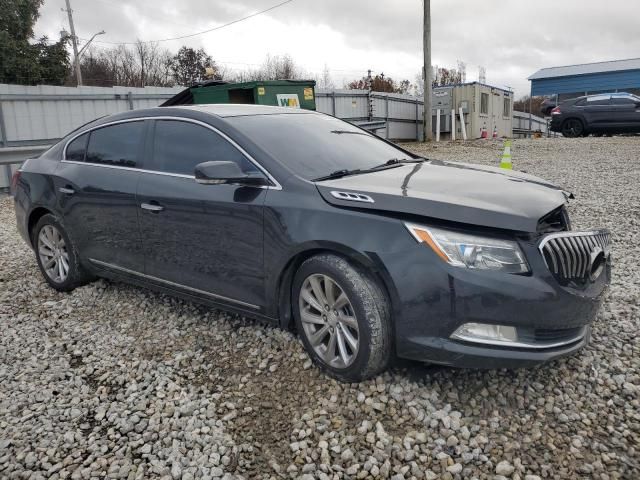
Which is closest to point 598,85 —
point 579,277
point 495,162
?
point 495,162

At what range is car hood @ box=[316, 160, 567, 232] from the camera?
2.66 metres

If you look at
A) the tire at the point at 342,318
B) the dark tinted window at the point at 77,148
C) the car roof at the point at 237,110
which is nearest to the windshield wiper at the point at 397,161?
the car roof at the point at 237,110

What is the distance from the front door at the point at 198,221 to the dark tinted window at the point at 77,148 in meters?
0.98

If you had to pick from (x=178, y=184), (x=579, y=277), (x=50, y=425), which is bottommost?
(x=50, y=425)

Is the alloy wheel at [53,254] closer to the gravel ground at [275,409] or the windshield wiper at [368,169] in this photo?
the gravel ground at [275,409]

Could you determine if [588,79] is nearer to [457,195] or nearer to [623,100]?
[623,100]

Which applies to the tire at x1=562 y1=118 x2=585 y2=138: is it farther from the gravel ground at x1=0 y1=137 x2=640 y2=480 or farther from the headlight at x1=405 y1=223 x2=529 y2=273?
the headlight at x1=405 y1=223 x2=529 y2=273

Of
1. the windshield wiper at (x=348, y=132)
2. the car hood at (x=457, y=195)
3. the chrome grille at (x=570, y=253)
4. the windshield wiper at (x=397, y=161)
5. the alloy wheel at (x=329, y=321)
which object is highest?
the windshield wiper at (x=348, y=132)

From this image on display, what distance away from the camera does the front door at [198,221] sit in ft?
10.8

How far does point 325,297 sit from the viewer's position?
9.89 feet

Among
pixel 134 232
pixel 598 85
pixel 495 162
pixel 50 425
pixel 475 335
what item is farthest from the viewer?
pixel 598 85

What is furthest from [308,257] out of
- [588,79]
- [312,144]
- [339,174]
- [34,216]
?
[588,79]

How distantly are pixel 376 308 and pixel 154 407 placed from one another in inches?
52.7

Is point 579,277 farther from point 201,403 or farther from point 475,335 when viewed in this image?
point 201,403
